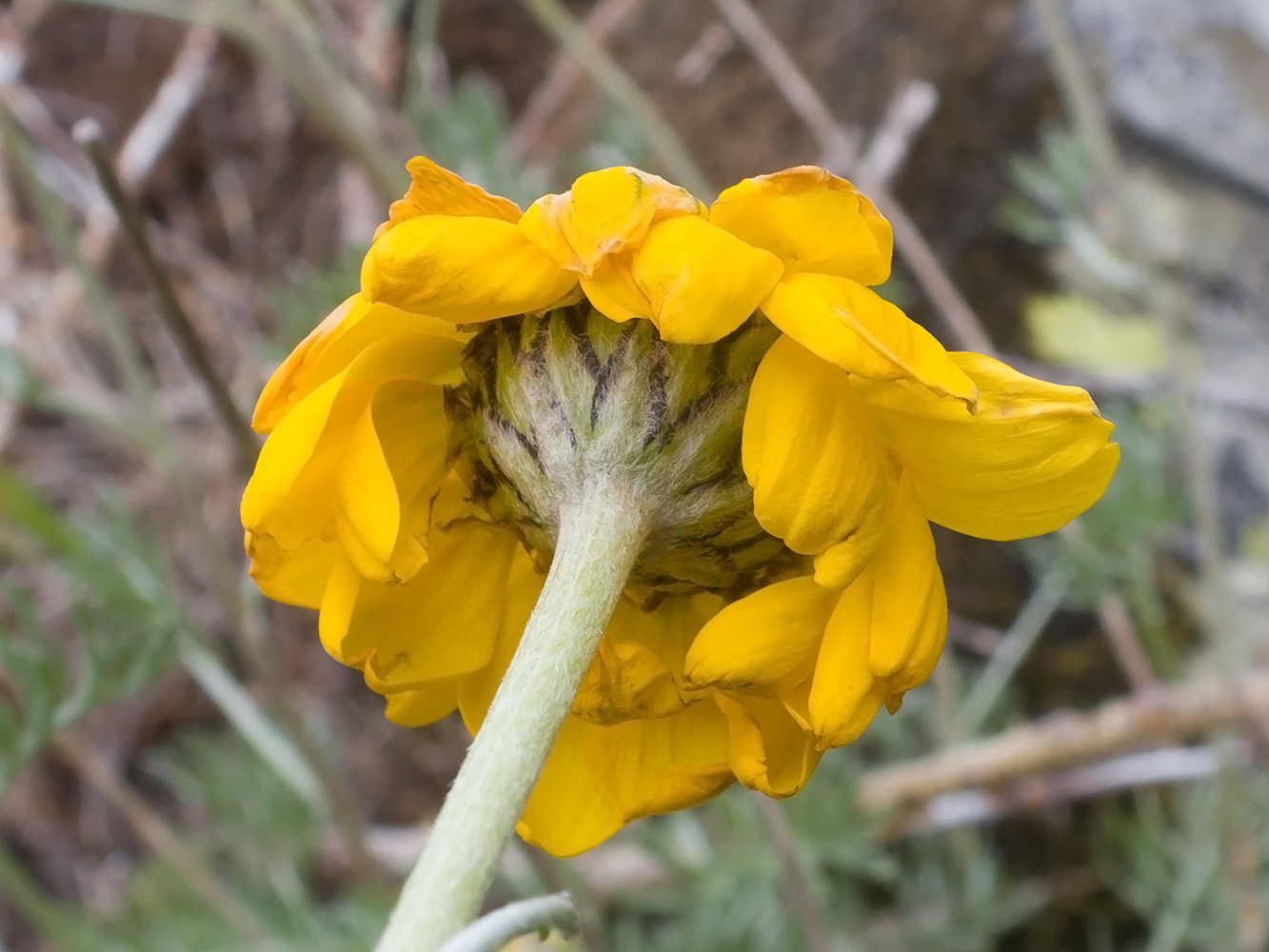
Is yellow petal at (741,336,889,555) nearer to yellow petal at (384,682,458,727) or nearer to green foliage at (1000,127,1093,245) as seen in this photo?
yellow petal at (384,682,458,727)

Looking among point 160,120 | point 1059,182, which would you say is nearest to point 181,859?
point 1059,182

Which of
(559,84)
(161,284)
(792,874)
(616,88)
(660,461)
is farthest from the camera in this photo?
(559,84)

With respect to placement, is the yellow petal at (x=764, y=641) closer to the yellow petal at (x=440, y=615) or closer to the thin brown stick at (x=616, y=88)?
the yellow petal at (x=440, y=615)

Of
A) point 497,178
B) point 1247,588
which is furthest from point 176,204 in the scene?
point 1247,588

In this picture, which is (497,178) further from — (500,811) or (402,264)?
(500,811)

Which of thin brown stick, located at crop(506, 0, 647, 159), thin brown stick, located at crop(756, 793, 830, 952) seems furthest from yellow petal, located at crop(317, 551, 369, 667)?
thin brown stick, located at crop(506, 0, 647, 159)

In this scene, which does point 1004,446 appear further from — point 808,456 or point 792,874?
point 792,874
